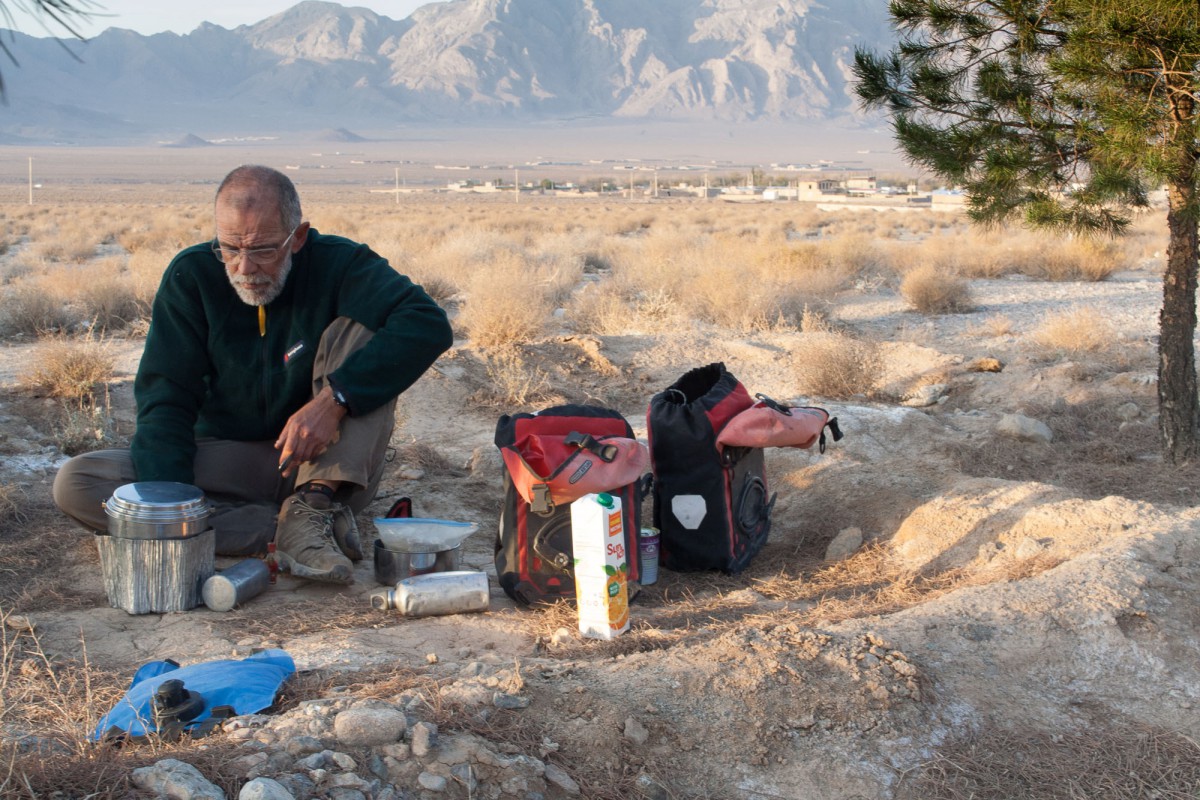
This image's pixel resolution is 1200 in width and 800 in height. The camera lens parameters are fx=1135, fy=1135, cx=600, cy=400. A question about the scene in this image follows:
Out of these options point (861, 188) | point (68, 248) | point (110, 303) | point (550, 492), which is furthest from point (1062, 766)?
point (861, 188)

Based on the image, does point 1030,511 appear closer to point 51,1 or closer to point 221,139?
point 51,1

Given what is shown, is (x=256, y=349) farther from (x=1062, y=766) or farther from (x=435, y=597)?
(x=1062, y=766)

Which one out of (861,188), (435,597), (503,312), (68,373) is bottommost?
(435,597)

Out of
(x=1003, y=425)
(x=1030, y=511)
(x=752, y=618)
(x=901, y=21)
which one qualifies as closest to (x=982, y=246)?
(x=1003, y=425)

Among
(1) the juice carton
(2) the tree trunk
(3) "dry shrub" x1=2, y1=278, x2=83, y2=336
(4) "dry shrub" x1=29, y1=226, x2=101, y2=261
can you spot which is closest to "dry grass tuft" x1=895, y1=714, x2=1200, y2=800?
(1) the juice carton

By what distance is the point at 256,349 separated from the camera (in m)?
4.30

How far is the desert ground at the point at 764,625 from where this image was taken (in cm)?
254

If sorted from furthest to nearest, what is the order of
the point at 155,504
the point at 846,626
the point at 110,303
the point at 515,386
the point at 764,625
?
the point at 110,303 < the point at 515,386 < the point at 155,504 < the point at 846,626 < the point at 764,625

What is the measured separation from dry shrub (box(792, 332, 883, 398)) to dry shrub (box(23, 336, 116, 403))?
4.59 m

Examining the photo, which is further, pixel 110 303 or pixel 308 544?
pixel 110 303

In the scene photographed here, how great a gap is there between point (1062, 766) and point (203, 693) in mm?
2079

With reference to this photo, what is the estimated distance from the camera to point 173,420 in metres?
4.16

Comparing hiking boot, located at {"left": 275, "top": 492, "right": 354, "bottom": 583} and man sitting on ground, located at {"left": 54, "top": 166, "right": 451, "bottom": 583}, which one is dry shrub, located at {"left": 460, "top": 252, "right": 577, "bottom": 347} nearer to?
man sitting on ground, located at {"left": 54, "top": 166, "right": 451, "bottom": 583}

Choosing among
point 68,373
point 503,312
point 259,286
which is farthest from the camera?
point 503,312
